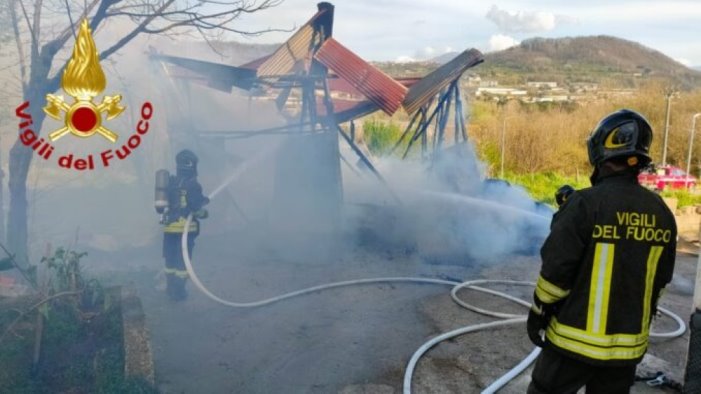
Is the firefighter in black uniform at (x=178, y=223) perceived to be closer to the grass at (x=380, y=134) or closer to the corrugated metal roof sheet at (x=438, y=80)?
the corrugated metal roof sheet at (x=438, y=80)

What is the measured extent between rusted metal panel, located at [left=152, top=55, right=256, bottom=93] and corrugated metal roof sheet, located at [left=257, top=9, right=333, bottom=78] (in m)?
0.34

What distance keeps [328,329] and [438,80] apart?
17.8ft

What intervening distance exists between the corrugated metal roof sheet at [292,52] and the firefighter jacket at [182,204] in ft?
9.27

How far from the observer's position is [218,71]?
825 cm

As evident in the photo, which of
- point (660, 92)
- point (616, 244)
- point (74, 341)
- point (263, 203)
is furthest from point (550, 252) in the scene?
point (660, 92)

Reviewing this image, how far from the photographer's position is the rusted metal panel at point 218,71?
318 inches

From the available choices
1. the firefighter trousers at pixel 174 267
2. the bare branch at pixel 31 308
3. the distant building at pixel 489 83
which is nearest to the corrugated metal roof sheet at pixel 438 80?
the firefighter trousers at pixel 174 267

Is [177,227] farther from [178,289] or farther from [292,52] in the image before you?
[292,52]

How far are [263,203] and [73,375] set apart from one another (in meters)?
A: 6.85

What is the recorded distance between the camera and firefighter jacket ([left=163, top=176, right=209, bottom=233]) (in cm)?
600

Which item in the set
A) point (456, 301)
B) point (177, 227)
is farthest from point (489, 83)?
point (177, 227)

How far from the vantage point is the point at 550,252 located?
258 cm

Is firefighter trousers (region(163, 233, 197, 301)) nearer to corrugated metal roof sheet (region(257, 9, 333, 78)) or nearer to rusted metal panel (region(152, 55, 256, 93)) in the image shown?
rusted metal panel (region(152, 55, 256, 93))

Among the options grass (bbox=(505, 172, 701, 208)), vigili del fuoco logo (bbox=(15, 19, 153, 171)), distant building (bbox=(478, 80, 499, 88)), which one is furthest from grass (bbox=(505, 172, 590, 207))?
distant building (bbox=(478, 80, 499, 88))
